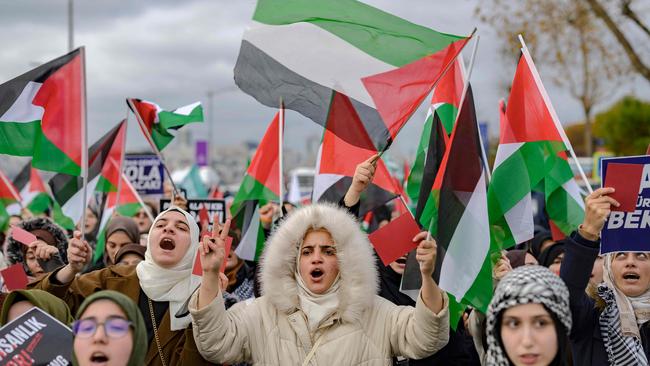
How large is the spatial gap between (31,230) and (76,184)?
125cm

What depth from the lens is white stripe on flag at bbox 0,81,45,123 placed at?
5.98 metres

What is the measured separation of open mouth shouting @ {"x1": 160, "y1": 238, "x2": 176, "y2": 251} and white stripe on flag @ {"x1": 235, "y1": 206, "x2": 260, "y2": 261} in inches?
90.4

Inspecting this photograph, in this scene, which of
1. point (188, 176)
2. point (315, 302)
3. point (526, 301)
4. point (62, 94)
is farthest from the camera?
point (188, 176)

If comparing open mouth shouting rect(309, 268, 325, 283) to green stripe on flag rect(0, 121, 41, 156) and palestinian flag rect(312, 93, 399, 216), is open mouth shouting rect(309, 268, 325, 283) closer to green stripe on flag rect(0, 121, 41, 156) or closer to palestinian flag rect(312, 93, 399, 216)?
palestinian flag rect(312, 93, 399, 216)

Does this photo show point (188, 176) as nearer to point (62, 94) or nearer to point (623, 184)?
point (62, 94)

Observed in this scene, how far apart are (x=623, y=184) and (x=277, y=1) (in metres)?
2.57

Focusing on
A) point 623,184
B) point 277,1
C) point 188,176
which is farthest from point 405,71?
point 188,176

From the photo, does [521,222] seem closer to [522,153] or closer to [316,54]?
[522,153]

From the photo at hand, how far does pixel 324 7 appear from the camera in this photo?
219 inches

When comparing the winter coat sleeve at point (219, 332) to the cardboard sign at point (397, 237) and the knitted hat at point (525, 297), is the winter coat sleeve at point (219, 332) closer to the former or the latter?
the cardboard sign at point (397, 237)

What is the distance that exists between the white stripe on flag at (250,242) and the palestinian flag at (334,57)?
2067 millimetres

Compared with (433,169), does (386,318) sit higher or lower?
lower

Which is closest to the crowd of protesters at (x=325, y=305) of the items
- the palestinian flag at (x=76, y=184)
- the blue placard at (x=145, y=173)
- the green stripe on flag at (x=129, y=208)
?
the palestinian flag at (x=76, y=184)

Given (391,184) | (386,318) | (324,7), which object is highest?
(324,7)
